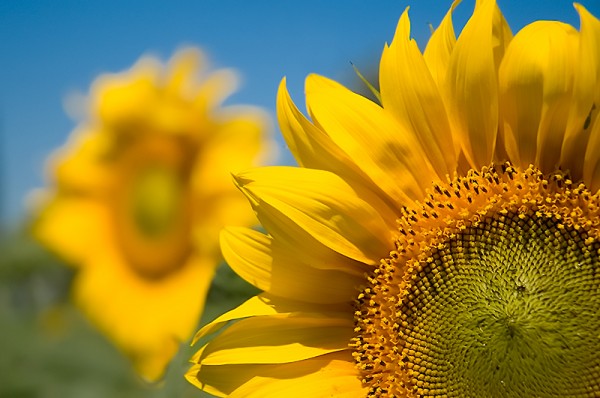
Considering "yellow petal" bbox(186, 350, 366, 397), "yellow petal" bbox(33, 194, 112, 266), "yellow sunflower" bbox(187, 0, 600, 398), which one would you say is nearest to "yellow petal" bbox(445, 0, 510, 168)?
"yellow sunflower" bbox(187, 0, 600, 398)

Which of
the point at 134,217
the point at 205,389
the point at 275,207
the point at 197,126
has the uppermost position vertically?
the point at 197,126

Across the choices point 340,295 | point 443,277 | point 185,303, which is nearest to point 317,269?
point 340,295

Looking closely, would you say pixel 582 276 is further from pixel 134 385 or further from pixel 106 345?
pixel 106 345

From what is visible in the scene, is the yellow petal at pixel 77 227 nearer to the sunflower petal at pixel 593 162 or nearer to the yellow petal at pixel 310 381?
the yellow petal at pixel 310 381

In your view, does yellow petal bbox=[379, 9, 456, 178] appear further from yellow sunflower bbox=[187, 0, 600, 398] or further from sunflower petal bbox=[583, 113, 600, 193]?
sunflower petal bbox=[583, 113, 600, 193]

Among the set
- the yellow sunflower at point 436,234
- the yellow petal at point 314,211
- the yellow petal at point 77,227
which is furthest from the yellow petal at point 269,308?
the yellow petal at point 77,227

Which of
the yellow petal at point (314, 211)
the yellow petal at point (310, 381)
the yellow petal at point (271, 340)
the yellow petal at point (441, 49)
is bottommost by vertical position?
the yellow petal at point (310, 381)
